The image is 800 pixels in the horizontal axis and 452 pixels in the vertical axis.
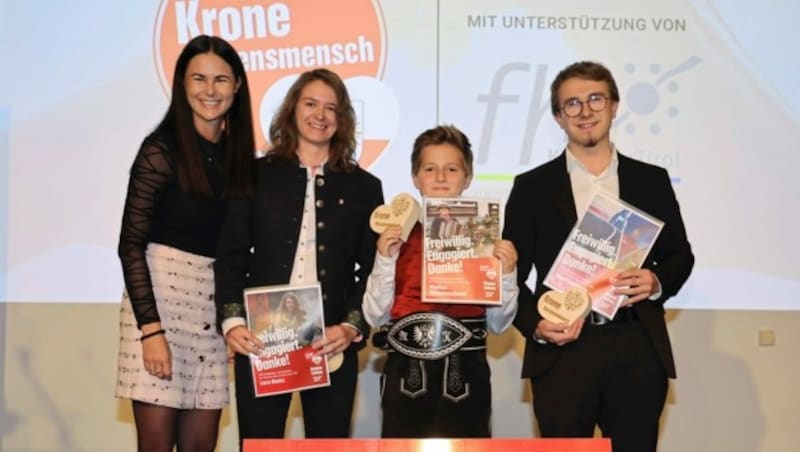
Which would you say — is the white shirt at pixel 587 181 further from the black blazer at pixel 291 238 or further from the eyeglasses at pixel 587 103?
the black blazer at pixel 291 238

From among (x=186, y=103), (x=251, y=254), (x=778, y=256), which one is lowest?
(x=778, y=256)

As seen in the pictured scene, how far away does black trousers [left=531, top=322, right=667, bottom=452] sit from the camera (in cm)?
290

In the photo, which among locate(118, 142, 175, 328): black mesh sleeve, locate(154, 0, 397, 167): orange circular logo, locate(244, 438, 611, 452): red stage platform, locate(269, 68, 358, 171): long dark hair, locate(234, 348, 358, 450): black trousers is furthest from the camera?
locate(154, 0, 397, 167): orange circular logo

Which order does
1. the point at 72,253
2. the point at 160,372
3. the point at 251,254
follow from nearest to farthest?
the point at 160,372
the point at 251,254
the point at 72,253

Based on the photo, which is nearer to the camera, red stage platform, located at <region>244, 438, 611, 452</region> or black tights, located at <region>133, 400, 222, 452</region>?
red stage platform, located at <region>244, 438, 611, 452</region>

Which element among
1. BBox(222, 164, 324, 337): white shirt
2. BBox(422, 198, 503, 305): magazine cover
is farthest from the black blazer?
BBox(422, 198, 503, 305): magazine cover

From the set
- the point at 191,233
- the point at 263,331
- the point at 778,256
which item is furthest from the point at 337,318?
the point at 778,256

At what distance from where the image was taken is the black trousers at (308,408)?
9.63 feet

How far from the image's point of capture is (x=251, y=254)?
3.03 m

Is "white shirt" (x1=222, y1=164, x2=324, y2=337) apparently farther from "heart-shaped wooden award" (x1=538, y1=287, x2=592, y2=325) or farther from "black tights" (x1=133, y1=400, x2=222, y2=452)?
"heart-shaped wooden award" (x1=538, y1=287, x2=592, y2=325)

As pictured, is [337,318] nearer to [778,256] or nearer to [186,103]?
[186,103]

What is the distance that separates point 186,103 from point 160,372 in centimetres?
79

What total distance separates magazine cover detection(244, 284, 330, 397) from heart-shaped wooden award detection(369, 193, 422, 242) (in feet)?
0.85

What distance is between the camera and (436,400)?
2.89 meters
